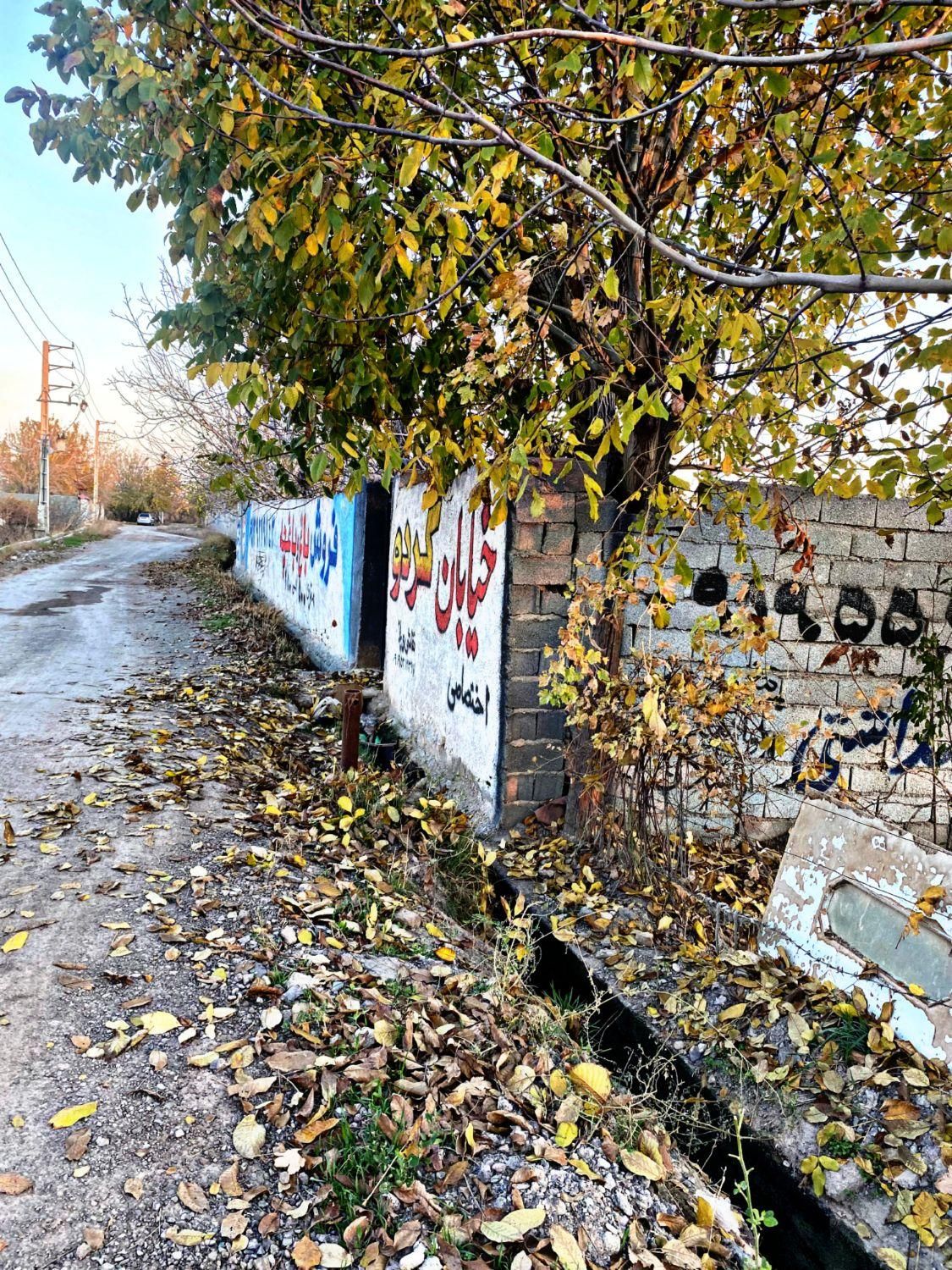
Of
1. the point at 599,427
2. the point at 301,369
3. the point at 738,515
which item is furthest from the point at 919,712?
the point at 301,369

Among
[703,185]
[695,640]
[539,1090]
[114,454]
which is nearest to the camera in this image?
[539,1090]

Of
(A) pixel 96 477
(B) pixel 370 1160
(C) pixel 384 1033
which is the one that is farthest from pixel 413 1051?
(A) pixel 96 477

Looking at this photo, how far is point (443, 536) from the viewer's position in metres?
5.57

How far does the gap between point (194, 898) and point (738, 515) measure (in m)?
3.16

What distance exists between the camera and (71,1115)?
6.88 ft

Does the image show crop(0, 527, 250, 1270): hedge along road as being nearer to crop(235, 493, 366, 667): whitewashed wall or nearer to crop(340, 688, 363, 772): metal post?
crop(340, 688, 363, 772): metal post

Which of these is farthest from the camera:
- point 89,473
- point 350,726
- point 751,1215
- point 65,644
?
point 89,473

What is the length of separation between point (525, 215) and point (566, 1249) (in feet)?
10.3

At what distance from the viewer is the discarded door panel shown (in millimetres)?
2619

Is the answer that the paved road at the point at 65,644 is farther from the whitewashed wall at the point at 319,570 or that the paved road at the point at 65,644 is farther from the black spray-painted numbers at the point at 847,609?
the black spray-painted numbers at the point at 847,609

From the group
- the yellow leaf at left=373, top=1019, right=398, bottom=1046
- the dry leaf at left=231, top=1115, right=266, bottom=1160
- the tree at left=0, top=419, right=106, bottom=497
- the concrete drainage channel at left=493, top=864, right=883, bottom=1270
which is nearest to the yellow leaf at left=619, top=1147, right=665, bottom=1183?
the concrete drainage channel at left=493, top=864, right=883, bottom=1270

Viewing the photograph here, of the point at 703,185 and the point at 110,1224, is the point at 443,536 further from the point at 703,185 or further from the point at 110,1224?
the point at 110,1224

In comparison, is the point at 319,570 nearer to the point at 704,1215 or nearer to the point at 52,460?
the point at 704,1215

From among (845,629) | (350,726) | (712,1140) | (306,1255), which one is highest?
(845,629)
